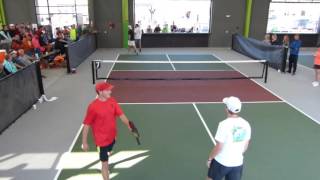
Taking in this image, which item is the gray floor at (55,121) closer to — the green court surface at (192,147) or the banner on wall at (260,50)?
the green court surface at (192,147)

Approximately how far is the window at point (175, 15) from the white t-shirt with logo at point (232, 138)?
1797cm

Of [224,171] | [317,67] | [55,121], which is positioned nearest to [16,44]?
[55,121]

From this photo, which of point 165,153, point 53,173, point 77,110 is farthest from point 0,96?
point 165,153

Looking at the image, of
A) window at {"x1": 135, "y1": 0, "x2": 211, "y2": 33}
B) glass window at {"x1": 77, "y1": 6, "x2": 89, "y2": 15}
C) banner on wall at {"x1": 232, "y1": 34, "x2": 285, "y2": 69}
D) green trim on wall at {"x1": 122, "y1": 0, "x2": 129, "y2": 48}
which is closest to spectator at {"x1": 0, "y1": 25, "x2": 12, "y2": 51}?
glass window at {"x1": 77, "y1": 6, "x2": 89, "y2": 15}

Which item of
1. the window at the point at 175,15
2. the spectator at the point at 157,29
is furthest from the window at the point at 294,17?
the spectator at the point at 157,29

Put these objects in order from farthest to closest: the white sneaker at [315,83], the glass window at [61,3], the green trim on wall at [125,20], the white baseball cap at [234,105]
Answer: the glass window at [61,3], the green trim on wall at [125,20], the white sneaker at [315,83], the white baseball cap at [234,105]

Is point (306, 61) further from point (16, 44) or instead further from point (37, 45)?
point (16, 44)

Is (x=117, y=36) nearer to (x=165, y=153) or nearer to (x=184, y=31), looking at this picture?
(x=184, y=31)

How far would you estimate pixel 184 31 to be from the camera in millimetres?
21281

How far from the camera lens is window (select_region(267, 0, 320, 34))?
21328 millimetres

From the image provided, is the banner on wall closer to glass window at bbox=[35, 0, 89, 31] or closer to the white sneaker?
the white sneaker

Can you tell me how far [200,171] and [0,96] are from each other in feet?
15.7

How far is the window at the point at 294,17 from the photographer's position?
21.3 m

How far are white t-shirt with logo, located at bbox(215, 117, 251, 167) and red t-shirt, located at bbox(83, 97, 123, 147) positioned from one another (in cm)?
153
